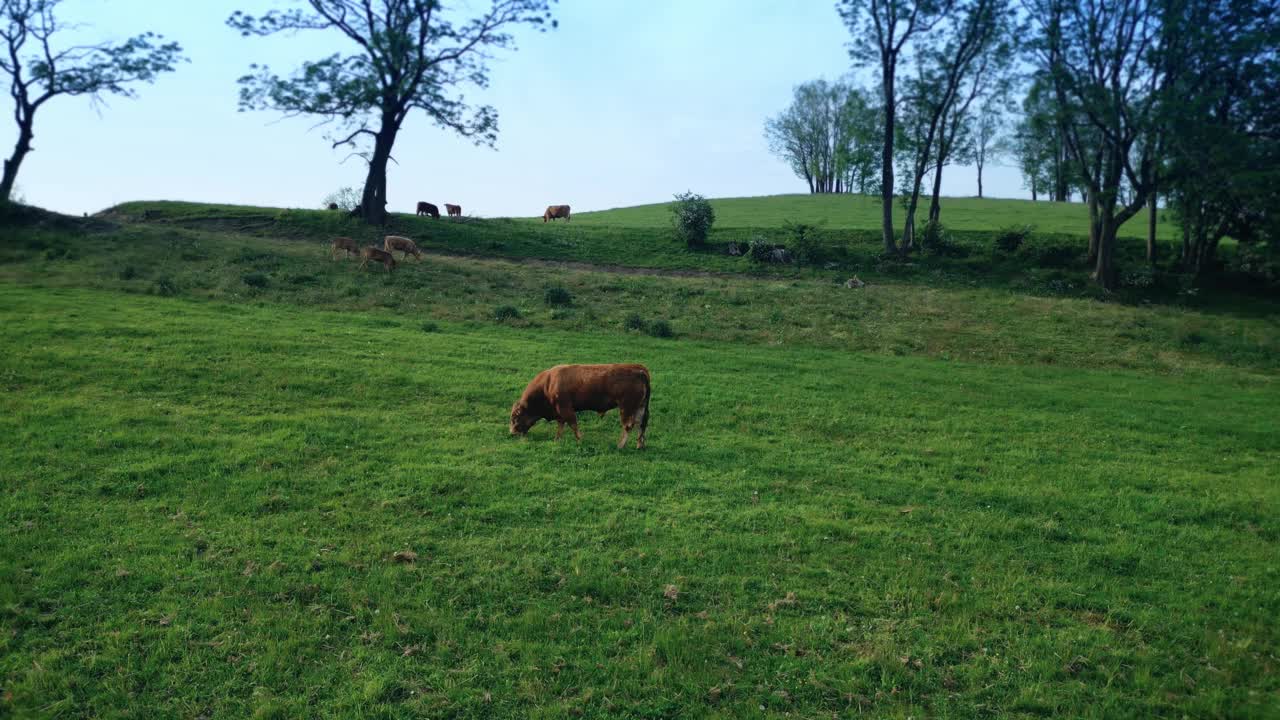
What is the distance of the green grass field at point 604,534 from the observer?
6527 millimetres

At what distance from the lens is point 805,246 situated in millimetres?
44094

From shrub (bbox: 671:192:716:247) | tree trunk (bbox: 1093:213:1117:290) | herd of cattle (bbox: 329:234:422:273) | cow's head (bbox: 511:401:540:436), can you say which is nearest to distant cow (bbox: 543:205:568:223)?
shrub (bbox: 671:192:716:247)

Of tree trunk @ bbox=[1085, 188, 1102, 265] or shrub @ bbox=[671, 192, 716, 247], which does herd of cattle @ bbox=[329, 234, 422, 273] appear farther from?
tree trunk @ bbox=[1085, 188, 1102, 265]

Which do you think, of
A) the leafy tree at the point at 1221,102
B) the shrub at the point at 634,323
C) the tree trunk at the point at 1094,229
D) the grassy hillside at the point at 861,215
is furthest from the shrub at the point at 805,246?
the shrub at the point at 634,323

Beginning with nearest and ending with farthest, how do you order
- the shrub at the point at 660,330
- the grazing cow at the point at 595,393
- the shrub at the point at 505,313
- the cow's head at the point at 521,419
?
the grazing cow at the point at 595,393 → the cow's head at the point at 521,419 → the shrub at the point at 660,330 → the shrub at the point at 505,313

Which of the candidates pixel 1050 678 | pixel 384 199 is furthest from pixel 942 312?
pixel 384 199

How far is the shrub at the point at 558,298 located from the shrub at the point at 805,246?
18483mm

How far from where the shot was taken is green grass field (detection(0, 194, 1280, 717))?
6527 mm

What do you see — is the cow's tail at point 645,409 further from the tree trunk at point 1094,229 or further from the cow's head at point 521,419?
the tree trunk at point 1094,229

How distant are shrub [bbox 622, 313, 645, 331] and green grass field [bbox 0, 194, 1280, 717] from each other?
374 cm

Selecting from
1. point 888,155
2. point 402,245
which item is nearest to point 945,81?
point 888,155

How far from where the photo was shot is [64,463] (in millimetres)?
10586

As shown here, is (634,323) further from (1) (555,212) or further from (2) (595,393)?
(1) (555,212)

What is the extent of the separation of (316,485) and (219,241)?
30.4 meters
